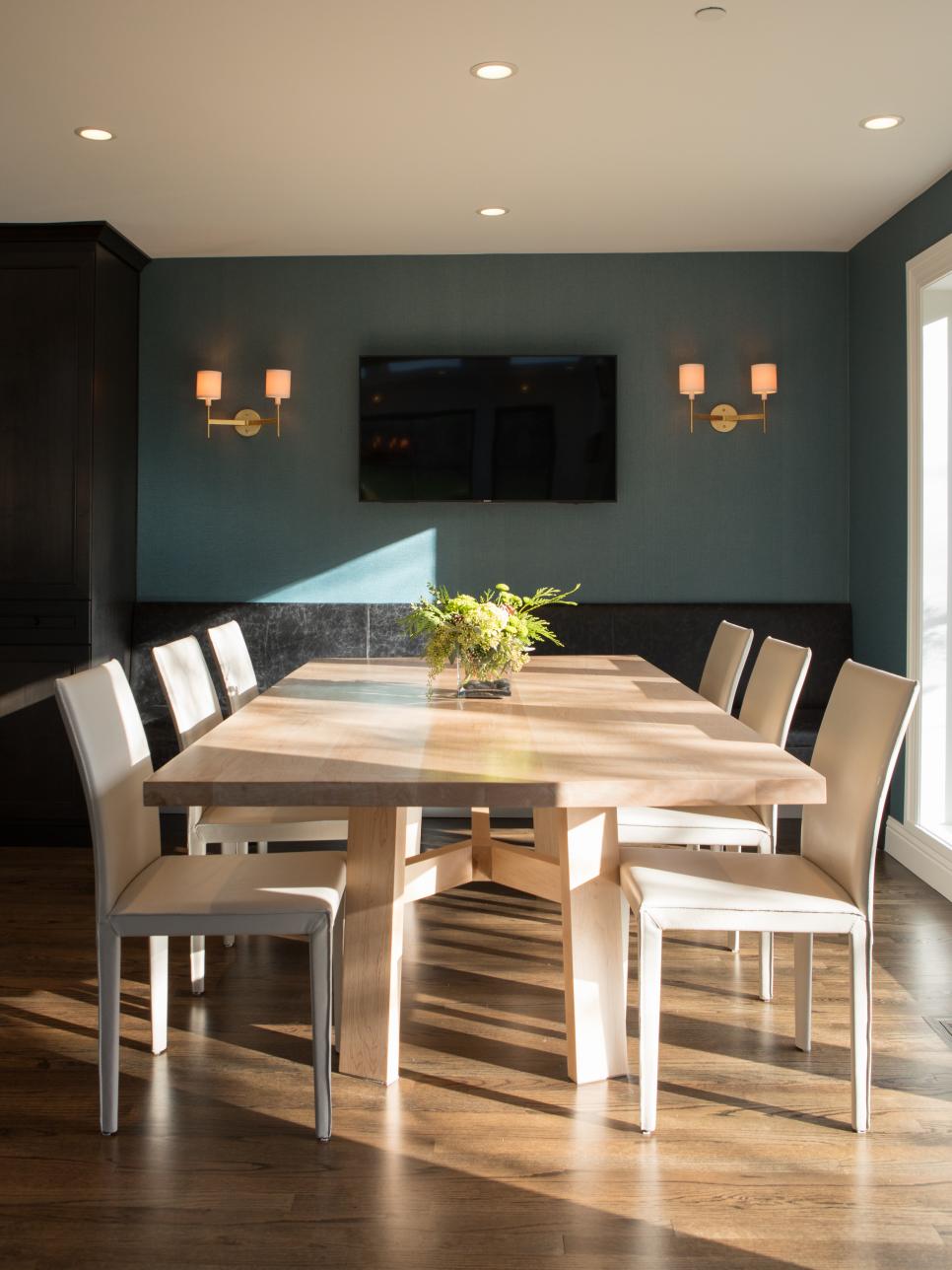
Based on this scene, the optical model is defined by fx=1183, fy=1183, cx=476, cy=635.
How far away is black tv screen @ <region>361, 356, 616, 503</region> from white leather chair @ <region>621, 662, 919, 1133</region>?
10.4 feet

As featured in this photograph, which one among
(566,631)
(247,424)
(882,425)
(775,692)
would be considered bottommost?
(775,692)

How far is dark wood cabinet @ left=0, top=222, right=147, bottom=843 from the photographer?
16.5ft

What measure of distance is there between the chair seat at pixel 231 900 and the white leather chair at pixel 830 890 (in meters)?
0.66

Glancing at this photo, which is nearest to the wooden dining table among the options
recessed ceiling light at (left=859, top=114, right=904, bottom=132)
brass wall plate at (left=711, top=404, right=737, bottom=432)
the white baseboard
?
the white baseboard

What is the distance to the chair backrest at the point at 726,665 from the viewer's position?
378 centimetres

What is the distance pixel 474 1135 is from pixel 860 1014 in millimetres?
809

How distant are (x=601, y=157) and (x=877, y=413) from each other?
177 cm

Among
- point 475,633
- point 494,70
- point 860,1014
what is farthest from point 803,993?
point 494,70

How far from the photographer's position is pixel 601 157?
13.9ft

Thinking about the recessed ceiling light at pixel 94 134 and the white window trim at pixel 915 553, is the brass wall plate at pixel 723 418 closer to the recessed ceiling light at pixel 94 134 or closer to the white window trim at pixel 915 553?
the white window trim at pixel 915 553

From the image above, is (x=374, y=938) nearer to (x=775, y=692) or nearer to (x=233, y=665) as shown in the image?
(x=775, y=692)

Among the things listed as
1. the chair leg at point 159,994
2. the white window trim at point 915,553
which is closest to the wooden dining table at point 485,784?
the chair leg at point 159,994

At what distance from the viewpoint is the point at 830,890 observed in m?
2.47

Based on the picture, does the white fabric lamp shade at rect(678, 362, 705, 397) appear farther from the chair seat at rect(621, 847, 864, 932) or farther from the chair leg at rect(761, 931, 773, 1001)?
the chair seat at rect(621, 847, 864, 932)
